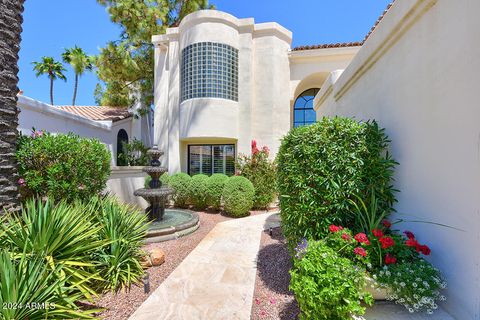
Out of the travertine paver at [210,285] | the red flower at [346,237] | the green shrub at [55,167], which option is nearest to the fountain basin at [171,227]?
the travertine paver at [210,285]

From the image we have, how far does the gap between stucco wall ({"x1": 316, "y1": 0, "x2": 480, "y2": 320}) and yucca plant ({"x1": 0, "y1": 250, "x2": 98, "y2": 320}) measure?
464 centimetres

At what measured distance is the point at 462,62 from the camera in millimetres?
2328

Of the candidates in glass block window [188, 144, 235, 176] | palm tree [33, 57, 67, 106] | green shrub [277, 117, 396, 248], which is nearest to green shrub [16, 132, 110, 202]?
green shrub [277, 117, 396, 248]

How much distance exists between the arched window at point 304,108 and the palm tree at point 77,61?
17.4m

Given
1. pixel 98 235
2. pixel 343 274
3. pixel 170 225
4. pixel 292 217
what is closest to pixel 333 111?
pixel 292 217

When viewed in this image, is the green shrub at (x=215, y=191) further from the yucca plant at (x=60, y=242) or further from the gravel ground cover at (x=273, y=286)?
the yucca plant at (x=60, y=242)

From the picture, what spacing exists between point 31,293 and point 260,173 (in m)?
8.86

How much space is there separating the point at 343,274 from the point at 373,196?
154 cm

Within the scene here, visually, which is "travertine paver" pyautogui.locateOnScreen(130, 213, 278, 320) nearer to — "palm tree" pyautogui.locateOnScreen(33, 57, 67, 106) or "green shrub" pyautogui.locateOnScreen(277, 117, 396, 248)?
"green shrub" pyautogui.locateOnScreen(277, 117, 396, 248)

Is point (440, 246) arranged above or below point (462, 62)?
below

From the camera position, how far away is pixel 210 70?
1146 cm

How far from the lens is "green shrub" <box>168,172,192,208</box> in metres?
9.98

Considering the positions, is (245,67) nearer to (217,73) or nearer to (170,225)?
(217,73)

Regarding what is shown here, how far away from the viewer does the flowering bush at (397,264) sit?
2336 millimetres
